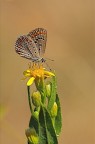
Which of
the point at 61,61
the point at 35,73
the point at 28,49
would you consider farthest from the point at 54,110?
the point at 61,61

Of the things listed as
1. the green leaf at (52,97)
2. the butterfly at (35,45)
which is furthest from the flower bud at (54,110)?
the butterfly at (35,45)

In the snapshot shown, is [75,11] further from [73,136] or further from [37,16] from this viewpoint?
[73,136]

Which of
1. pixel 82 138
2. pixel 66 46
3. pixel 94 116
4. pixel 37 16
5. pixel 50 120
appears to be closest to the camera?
pixel 50 120

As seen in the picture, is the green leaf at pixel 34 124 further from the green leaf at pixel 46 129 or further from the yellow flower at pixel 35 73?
the yellow flower at pixel 35 73

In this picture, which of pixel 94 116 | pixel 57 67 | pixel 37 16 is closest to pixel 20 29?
pixel 37 16

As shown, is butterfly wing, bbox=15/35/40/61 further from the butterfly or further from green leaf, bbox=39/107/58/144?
green leaf, bbox=39/107/58/144

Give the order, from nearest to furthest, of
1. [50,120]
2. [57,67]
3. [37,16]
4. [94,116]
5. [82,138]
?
[50,120], [82,138], [94,116], [57,67], [37,16]

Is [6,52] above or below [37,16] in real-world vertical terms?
below
